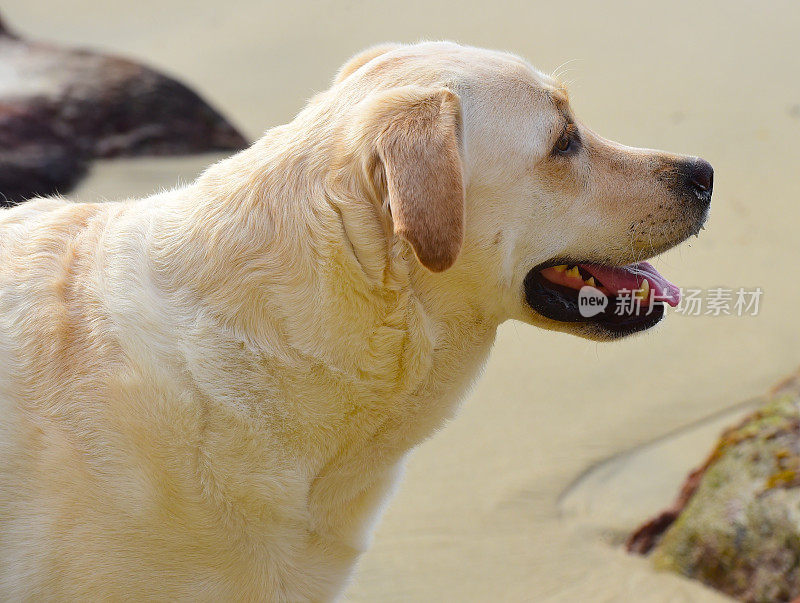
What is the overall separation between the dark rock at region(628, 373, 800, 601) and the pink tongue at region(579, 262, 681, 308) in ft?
3.33

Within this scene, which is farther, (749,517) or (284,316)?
(749,517)

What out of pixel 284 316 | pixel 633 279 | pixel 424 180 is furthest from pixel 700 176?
pixel 284 316

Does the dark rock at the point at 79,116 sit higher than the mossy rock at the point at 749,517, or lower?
lower

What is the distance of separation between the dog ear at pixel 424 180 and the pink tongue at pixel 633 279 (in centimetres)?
52

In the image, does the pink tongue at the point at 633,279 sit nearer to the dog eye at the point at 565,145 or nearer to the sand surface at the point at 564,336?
the sand surface at the point at 564,336

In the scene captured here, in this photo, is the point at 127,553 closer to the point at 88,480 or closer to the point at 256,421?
the point at 88,480

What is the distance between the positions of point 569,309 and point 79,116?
450 cm

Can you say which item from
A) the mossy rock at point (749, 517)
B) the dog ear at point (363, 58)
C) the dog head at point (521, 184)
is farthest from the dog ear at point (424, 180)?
the mossy rock at point (749, 517)

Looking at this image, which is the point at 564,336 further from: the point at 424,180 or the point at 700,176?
the point at 424,180

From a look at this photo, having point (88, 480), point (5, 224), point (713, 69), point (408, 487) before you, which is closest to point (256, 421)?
point (88, 480)

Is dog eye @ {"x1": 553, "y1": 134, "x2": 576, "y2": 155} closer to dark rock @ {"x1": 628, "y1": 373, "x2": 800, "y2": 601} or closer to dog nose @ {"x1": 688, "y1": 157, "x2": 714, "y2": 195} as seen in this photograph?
dog nose @ {"x1": 688, "y1": 157, "x2": 714, "y2": 195}

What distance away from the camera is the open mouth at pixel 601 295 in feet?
8.04

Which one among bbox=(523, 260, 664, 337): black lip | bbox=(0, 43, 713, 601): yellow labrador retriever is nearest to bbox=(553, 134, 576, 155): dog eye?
bbox=(0, 43, 713, 601): yellow labrador retriever

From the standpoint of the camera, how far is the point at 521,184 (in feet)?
7.73
